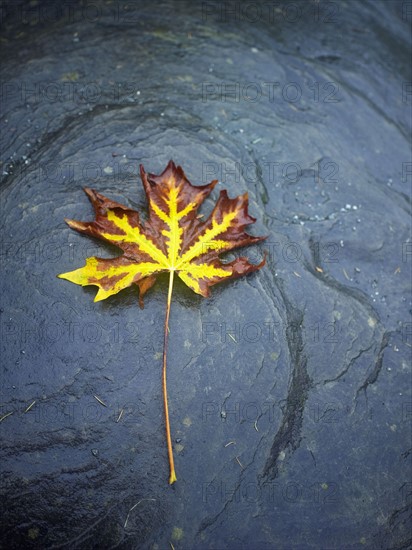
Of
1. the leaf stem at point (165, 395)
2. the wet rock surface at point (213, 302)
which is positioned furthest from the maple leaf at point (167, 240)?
the wet rock surface at point (213, 302)

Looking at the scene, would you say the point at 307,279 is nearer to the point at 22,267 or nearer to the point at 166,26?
the point at 22,267

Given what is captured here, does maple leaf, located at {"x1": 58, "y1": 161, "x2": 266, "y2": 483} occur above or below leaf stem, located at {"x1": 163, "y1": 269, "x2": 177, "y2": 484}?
above

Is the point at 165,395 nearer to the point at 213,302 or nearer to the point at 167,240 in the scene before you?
the point at 213,302

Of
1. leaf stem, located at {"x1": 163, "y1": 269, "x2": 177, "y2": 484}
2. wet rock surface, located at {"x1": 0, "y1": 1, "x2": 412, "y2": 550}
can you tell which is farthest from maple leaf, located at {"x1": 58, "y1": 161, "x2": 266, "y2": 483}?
wet rock surface, located at {"x1": 0, "y1": 1, "x2": 412, "y2": 550}

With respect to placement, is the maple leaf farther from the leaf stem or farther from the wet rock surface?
the wet rock surface

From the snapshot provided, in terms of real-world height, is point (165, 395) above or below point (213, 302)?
below

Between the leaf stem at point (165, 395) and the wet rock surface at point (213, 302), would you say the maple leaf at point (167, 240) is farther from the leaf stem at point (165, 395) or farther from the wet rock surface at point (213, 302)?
the wet rock surface at point (213, 302)

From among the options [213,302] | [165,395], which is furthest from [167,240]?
[165,395]
